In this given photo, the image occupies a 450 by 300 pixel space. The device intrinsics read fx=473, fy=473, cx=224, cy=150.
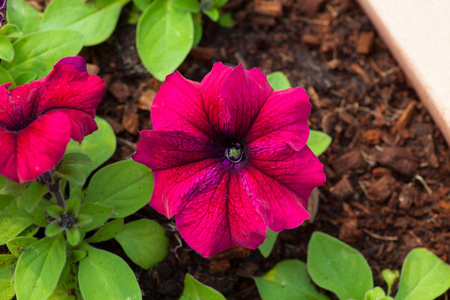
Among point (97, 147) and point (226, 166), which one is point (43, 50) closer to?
point (97, 147)

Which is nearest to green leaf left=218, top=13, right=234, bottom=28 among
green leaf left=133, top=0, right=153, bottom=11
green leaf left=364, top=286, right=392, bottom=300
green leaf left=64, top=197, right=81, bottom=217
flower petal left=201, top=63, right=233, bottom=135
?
green leaf left=133, top=0, right=153, bottom=11

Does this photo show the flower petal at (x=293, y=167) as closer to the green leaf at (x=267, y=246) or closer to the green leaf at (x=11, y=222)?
→ the green leaf at (x=267, y=246)

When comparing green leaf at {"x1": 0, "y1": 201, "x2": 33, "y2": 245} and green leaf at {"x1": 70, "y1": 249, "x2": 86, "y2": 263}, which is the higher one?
green leaf at {"x1": 0, "y1": 201, "x2": 33, "y2": 245}

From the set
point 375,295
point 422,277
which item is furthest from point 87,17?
point 422,277

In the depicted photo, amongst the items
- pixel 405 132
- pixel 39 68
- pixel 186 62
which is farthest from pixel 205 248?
pixel 405 132

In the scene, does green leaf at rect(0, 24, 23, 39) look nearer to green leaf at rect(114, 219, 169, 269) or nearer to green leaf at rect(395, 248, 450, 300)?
green leaf at rect(114, 219, 169, 269)

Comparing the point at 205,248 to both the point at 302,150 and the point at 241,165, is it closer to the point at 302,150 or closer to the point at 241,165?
the point at 241,165

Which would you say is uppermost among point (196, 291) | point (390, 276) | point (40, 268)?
point (40, 268)
